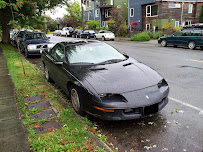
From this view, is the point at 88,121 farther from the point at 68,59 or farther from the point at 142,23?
the point at 142,23

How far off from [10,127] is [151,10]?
97.7ft

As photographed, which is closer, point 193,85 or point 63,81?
point 63,81

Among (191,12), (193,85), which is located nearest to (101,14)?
(191,12)

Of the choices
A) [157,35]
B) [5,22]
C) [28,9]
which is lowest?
[157,35]

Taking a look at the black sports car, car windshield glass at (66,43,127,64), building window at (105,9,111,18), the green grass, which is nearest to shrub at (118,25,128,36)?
building window at (105,9,111,18)

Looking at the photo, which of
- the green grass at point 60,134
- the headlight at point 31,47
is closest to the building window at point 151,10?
the headlight at point 31,47

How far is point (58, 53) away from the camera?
17.9ft

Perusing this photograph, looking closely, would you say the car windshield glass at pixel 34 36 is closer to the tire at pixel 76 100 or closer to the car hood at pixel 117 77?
the car hood at pixel 117 77

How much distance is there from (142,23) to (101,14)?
43.4 ft

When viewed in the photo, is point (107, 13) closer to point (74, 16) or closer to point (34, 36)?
point (74, 16)

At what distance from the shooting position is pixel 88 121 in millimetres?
3732

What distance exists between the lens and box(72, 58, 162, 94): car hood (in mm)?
3539

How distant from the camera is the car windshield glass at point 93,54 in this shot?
4.71 metres

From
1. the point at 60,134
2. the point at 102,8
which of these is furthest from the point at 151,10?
the point at 60,134
